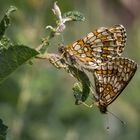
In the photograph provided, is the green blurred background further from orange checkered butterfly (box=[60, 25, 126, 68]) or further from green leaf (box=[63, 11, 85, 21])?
green leaf (box=[63, 11, 85, 21])

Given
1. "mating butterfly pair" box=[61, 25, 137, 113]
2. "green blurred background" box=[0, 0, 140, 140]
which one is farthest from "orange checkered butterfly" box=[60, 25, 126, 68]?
"green blurred background" box=[0, 0, 140, 140]

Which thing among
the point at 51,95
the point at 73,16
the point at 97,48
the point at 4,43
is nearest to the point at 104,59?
the point at 97,48

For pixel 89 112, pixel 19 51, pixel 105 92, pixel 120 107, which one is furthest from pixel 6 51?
pixel 120 107

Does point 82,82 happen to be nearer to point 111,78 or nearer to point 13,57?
point 13,57

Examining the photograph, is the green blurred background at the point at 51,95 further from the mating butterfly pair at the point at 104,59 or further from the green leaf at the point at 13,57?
the green leaf at the point at 13,57

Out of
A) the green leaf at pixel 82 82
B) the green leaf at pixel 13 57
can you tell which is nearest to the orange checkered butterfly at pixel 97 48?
the green leaf at pixel 82 82

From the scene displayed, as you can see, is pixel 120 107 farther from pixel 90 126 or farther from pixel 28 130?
pixel 28 130
